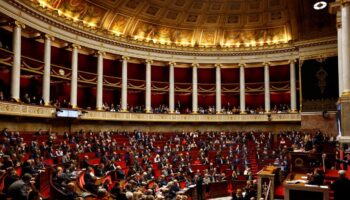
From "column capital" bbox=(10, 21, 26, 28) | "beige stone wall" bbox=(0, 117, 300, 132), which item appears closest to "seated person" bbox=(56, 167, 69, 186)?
"beige stone wall" bbox=(0, 117, 300, 132)

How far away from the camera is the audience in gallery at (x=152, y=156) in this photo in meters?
10.4

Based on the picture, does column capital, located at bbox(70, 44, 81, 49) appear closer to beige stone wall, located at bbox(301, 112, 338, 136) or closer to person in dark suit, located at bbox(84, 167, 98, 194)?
person in dark suit, located at bbox(84, 167, 98, 194)

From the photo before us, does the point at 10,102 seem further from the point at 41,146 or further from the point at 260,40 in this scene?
the point at 260,40

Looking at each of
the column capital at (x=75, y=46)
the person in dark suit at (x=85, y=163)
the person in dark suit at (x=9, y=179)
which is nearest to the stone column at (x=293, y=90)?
the column capital at (x=75, y=46)

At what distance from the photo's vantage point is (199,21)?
3152cm

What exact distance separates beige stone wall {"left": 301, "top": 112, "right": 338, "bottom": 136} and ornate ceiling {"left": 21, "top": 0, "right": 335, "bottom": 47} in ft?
24.9

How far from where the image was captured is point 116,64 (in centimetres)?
3042

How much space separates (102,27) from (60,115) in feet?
30.6

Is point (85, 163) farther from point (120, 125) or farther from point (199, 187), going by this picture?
point (120, 125)

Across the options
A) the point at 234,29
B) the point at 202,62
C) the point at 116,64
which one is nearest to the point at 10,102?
the point at 116,64

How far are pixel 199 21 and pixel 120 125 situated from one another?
42.9 feet

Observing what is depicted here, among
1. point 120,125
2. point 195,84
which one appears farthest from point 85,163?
point 195,84

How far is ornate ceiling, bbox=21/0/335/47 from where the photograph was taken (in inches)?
1074

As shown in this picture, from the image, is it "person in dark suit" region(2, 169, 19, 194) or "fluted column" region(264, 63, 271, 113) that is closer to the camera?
"person in dark suit" region(2, 169, 19, 194)
